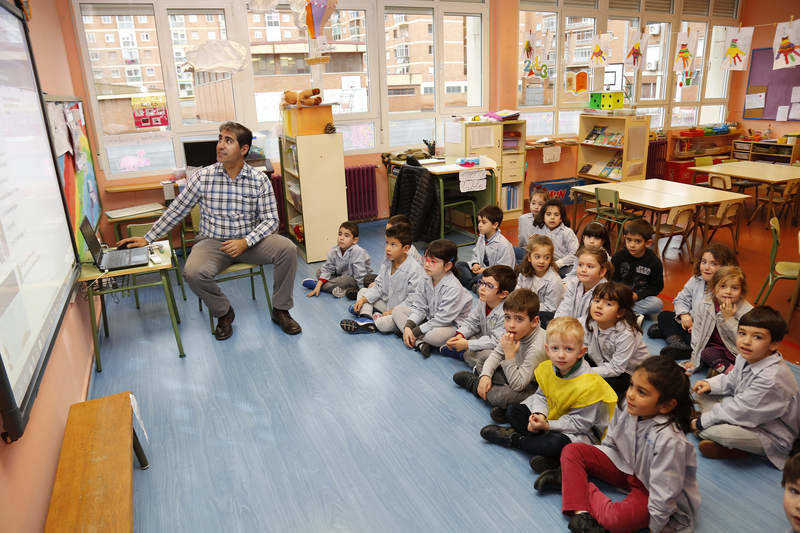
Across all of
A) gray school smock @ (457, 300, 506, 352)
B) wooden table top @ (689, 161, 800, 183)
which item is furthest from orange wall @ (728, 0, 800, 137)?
gray school smock @ (457, 300, 506, 352)

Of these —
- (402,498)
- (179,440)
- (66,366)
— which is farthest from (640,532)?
(66,366)

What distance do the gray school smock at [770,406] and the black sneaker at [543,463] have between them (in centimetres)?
74

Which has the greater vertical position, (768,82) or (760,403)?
(768,82)

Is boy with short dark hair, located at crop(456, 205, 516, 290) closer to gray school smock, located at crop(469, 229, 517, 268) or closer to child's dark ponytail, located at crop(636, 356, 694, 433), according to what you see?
gray school smock, located at crop(469, 229, 517, 268)

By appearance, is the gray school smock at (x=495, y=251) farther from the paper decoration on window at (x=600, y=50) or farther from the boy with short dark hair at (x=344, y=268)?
the paper decoration on window at (x=600, y=50)

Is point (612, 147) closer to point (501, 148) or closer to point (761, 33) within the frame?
point (501, 148)

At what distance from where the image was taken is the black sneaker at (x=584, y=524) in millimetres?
1804

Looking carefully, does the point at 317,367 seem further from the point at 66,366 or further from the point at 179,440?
the point at 66,366

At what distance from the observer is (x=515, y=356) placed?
2615 mm

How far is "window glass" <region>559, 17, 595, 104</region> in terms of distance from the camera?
23.3 feet

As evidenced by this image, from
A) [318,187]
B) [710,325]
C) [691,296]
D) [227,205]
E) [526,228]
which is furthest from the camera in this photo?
[318,187]

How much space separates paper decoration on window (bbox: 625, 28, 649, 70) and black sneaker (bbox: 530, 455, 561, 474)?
21.1 feet

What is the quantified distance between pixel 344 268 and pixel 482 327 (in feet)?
5.42

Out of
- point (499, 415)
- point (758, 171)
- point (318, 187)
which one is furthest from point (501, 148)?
point (499, 415)
